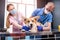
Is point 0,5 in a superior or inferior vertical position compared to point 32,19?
superior

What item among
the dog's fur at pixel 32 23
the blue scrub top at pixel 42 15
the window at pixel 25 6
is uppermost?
the window at pixel 25 6

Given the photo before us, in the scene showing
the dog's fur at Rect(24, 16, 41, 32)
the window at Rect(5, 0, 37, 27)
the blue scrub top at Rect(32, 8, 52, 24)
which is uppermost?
the window at Rect(5, 0, 37, 27)

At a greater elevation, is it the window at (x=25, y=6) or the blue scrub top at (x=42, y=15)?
the window at (x=25, y=6)

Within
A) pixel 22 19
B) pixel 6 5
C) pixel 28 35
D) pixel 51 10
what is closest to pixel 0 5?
pixel 6 5

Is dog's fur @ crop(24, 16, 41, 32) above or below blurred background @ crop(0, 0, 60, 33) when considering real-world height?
below

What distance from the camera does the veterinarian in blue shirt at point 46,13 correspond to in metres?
0.90

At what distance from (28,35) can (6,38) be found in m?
0.18

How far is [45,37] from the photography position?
2.93ft

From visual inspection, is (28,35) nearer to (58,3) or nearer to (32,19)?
(32,19)

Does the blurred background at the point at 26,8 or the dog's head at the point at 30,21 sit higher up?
the blurred background at the point at 26,8

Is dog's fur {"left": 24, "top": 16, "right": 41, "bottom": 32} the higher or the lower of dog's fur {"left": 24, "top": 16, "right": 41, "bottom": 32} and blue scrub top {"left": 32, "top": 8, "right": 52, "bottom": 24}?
the lower

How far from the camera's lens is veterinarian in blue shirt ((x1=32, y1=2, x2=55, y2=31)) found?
90 centimetres

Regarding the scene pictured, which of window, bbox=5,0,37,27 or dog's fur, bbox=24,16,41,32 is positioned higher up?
window, bbox=5,0,37,27

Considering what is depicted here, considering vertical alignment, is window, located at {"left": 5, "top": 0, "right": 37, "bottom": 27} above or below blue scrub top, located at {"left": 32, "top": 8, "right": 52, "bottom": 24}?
above
